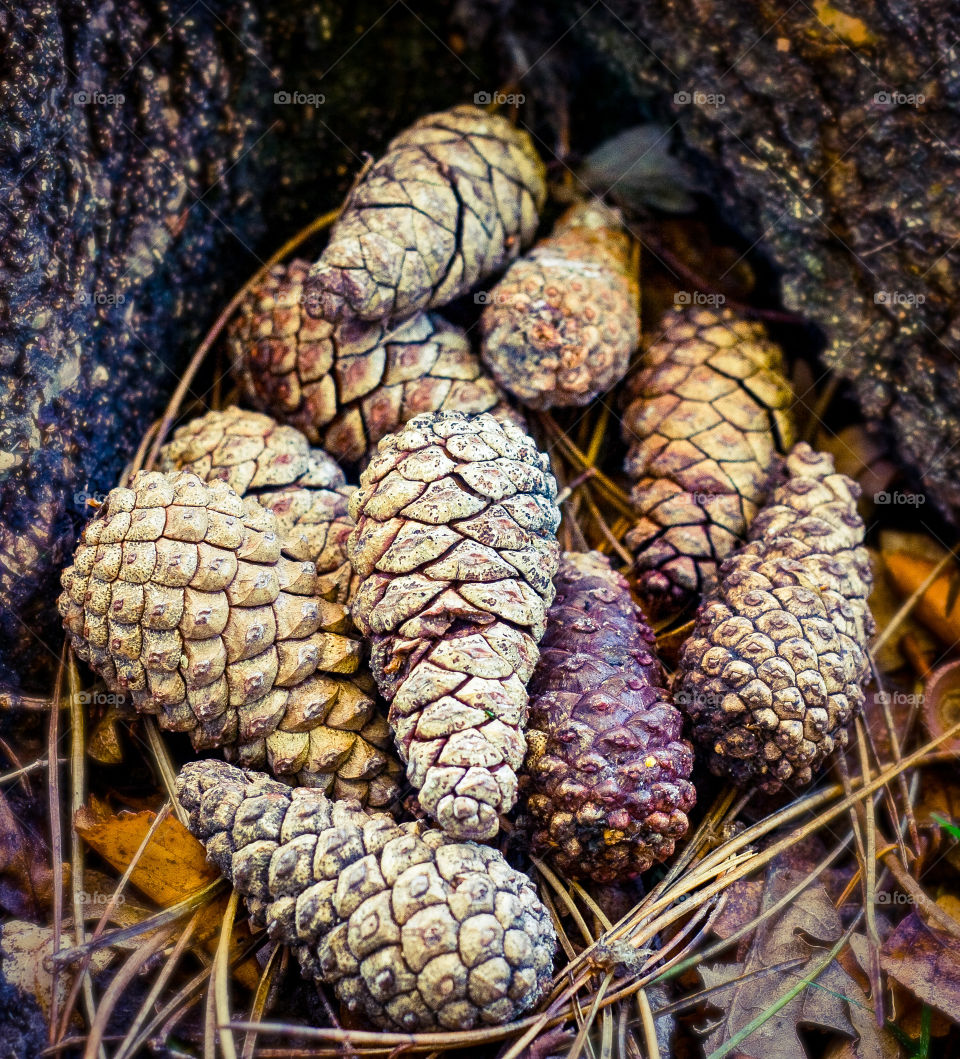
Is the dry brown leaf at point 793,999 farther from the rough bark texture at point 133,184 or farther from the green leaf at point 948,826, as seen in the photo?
the rough bark texture at point 133,184

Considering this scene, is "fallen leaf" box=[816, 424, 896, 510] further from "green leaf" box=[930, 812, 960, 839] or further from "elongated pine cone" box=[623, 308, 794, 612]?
"green leaf" box=[930, 812, 960, 839]

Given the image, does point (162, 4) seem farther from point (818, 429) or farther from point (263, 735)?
point (818, 429)

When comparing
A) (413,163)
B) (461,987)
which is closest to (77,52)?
(413,163)
